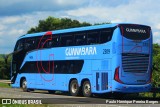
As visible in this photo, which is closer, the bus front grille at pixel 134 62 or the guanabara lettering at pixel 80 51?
the bus front grille at pixel 134 62

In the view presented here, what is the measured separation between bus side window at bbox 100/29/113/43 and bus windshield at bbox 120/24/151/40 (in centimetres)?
68

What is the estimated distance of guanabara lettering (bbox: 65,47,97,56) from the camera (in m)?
24.8

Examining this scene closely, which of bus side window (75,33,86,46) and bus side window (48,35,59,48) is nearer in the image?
bus side window (75,33,86,46)

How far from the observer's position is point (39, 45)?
3027cm

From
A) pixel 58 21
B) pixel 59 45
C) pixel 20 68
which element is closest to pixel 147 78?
pixel 59 45

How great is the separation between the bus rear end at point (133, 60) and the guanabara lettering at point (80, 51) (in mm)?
1969

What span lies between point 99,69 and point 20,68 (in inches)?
409

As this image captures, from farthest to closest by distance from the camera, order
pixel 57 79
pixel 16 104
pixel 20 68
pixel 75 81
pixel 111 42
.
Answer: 1. pixel 20 68
2. pixel 57 79
3. pixel 75 81
4. pixel 111 42
5. pixel 16 104

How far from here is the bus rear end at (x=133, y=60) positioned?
76.5 feet

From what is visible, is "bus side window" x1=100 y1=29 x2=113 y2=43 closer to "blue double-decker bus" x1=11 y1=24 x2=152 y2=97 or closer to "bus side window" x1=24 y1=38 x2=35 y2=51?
"blue double-decker bus" x1=11 y1=24 x2=152 y2=97

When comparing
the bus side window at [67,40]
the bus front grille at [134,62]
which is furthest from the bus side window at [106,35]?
the bus side window at [67,40]

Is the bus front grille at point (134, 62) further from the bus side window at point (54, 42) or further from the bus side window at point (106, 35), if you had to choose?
the bus side window at point (54, 42)

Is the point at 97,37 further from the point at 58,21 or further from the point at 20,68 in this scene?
the point at 58,21

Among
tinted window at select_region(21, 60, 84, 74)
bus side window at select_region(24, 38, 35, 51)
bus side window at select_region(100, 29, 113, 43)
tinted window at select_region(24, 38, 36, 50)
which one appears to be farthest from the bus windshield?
bus side window at select_region(24, 38, 35, 51)
